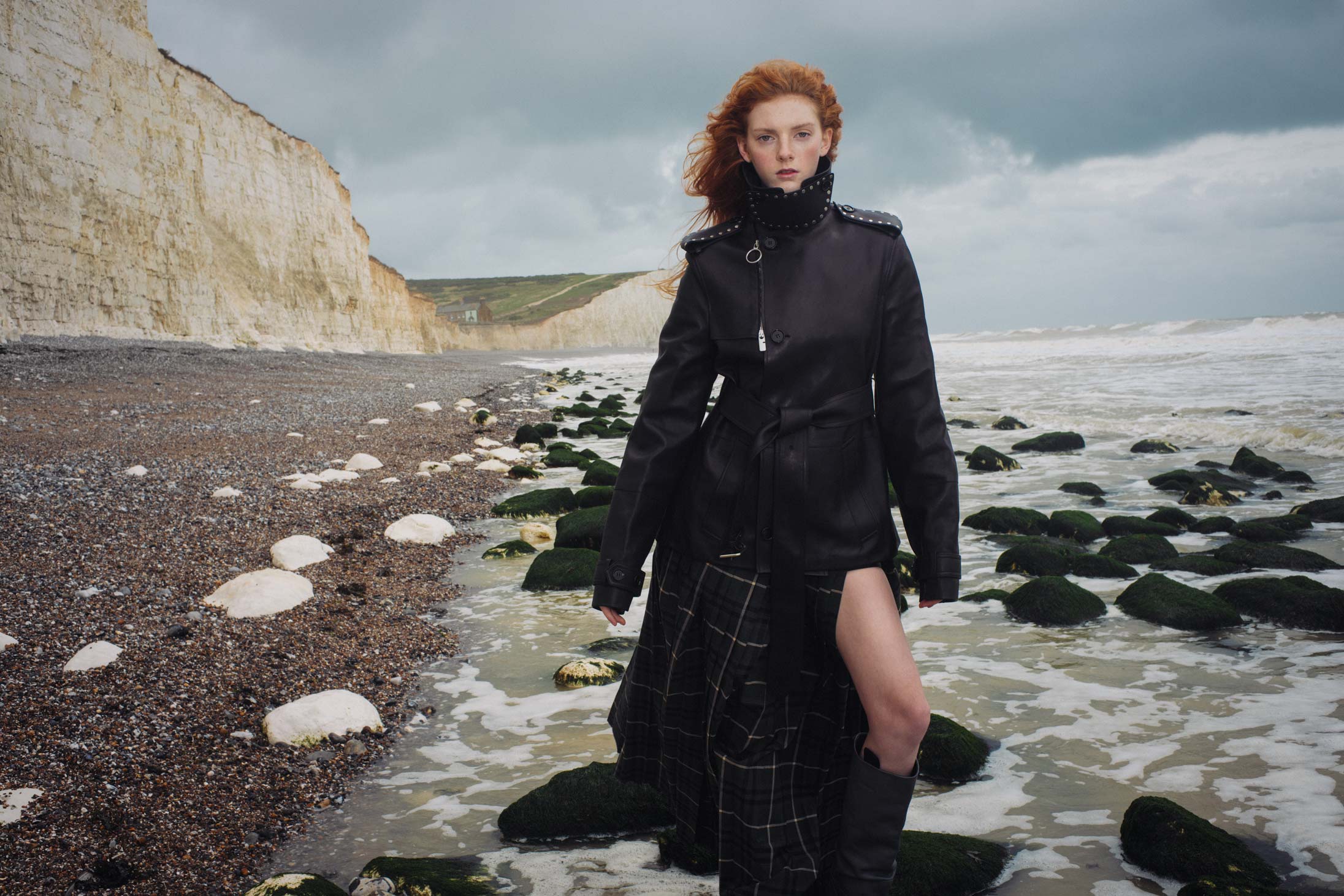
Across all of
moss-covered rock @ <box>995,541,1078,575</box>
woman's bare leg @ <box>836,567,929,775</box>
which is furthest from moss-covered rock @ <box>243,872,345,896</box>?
moss-covered rock @ <box>995,541,1078,575</box>

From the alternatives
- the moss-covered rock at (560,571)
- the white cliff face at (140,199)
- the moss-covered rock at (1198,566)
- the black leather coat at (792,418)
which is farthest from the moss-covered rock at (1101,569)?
the white cliff face at (140,199)

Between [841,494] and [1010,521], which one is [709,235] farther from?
[1010,521]

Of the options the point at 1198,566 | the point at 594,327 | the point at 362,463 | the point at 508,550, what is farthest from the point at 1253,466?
the point at 594,327

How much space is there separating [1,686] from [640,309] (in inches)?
3627

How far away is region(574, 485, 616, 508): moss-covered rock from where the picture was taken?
7852 mm

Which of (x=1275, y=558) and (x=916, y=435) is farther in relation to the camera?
(x=1275, y=558)

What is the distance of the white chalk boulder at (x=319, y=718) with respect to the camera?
10.8 ft

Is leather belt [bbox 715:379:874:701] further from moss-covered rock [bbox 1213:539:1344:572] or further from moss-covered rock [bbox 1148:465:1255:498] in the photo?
moss-covered rock [bbox 1148:465:1255:498]

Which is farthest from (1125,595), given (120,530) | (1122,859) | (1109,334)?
(1109,334)

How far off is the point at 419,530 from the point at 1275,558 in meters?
6.08

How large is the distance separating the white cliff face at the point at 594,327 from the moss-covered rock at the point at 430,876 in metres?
76.9

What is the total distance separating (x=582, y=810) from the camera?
2.92m

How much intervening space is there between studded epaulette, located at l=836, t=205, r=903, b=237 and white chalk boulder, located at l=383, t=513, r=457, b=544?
5.09m

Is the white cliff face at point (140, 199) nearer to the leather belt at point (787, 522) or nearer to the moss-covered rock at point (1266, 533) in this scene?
the leather belt at point (787, 522)
